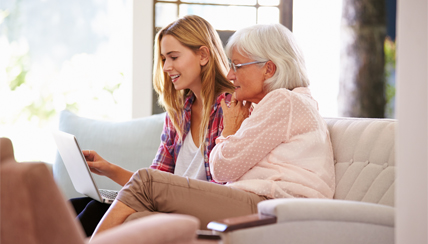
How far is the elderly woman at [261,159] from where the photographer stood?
150cm

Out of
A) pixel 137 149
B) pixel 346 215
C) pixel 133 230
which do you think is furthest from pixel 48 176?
pixel 137 149

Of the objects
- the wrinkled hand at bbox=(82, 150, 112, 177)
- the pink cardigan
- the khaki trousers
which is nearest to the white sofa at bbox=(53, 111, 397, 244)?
the pink cardigan

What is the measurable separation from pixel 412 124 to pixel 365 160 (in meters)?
0.84

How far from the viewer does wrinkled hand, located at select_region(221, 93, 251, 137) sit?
183cm

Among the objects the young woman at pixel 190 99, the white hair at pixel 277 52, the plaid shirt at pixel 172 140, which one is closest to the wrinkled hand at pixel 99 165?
the young woman at pixel 190 99

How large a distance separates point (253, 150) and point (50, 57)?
474cm

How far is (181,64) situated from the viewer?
2.17 metres

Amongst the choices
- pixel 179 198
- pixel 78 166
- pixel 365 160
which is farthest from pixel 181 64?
pixel 365 160

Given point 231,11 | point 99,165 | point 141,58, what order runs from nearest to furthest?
1. point 99,165
2. point 141,58
3. point 231,11

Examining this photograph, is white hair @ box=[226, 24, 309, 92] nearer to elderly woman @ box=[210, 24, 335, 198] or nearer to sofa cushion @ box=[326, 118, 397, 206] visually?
elderly woman @ box=[210, 24, 335, 198]

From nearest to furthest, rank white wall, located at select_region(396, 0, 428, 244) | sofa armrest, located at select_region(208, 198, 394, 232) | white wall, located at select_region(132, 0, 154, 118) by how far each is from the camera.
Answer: white wall, located at select_region(396, 0, 428, 244) < sofa armrest, located at select_region(208, 198, 394, 232) < white wall, located at select_region(132, 0, 154, 118)

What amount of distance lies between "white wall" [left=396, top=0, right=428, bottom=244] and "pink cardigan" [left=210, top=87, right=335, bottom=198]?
0.71 metres

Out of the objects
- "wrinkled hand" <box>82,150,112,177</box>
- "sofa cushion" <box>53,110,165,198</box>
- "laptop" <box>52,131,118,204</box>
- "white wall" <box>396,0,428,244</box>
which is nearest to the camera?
"white wall" <box>396,0,428,244</box>

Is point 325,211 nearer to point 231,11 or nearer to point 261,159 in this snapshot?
point 261,159
